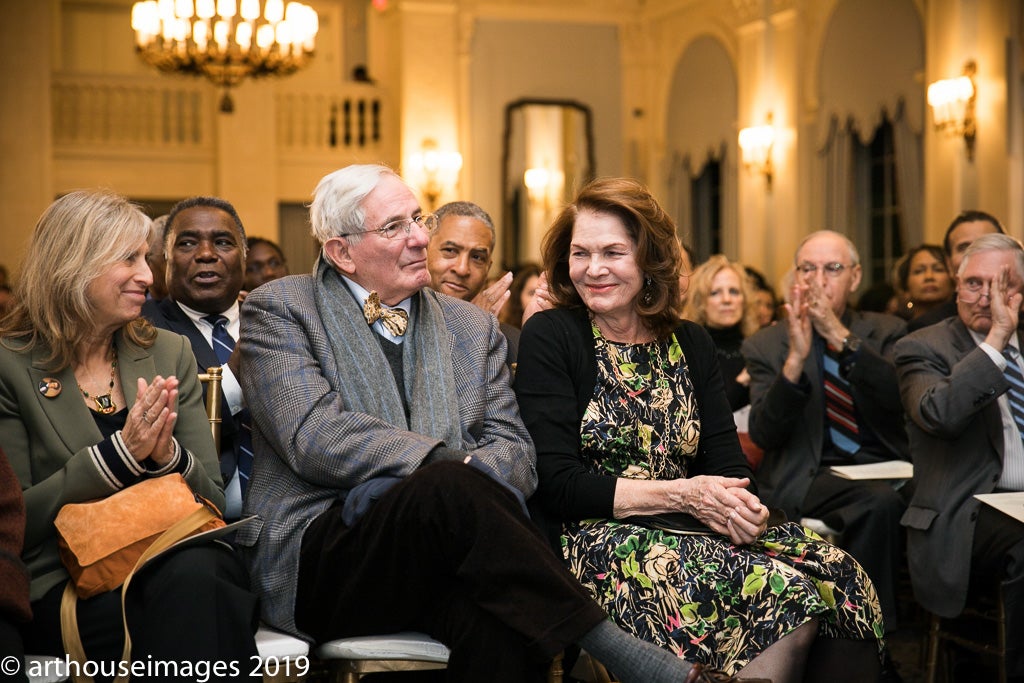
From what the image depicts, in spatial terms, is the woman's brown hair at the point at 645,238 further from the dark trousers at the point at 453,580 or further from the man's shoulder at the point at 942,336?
the man's shoulder at the point at 942,336

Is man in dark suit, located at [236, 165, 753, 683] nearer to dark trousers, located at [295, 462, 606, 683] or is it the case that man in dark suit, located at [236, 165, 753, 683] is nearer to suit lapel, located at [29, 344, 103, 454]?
dark trousers, located at [295, 462, 606, 683]

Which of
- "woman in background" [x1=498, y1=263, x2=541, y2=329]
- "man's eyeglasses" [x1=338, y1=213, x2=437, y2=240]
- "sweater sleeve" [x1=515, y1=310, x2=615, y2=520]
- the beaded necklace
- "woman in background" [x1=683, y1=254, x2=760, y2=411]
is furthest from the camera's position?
"woman in background" [x1=498, y1=263, x2=541, y2=329]

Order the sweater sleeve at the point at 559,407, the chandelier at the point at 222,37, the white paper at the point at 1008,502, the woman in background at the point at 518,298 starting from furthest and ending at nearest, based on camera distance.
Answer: the chandelier at the point at 222,37, the woman in background at the point at 518,298, the white paper at the point at 1008,502, the sweater sleeve at the point at 559,407

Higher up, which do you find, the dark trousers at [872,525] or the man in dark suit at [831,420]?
the man in dark suit at [831,420]

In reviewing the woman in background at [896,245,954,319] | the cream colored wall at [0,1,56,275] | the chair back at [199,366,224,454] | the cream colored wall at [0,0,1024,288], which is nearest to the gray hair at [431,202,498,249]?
the chair back at [199,366,224,454]

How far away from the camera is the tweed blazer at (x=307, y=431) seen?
2787 mm

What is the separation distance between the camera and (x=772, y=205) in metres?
11.5

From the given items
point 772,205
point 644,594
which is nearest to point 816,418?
point 644,594

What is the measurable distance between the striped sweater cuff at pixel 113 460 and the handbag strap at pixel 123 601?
0.18 metres

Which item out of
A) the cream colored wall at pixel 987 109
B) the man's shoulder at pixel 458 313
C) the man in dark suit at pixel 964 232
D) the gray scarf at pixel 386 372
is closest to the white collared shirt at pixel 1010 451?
the man in dark suit at pixel 964 232

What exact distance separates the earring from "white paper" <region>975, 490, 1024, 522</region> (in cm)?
122

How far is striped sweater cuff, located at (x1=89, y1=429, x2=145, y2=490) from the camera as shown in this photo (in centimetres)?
266

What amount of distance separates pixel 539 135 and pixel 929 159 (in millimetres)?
4946

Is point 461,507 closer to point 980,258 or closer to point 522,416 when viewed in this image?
point 522,416
